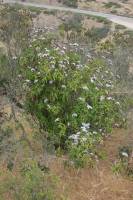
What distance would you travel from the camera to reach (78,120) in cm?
735

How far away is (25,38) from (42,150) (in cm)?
401

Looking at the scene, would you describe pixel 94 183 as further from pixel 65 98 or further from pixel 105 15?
pixel 105 15

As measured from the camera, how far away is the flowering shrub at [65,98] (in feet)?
24.2

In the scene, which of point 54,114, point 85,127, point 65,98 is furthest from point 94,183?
point 65,98

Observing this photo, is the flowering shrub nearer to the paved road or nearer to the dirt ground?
the dirt ground

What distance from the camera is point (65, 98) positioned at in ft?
24.7

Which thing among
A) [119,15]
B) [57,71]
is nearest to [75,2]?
[119,15]

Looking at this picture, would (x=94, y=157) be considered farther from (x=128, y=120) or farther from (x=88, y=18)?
(x=88, y=18)

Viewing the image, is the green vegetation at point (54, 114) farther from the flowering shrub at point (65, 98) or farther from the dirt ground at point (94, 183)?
the dirt ground at point (94, 183)

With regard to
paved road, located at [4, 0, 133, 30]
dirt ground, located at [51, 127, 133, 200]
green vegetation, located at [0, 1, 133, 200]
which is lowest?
paved road, located at [4, 0, 133, 30]

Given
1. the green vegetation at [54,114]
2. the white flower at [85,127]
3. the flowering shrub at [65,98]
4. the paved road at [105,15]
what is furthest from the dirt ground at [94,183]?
the paved road at [105,15]

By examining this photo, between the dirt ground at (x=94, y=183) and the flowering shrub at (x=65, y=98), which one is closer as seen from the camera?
the dirt ground at (x=94, y=183)

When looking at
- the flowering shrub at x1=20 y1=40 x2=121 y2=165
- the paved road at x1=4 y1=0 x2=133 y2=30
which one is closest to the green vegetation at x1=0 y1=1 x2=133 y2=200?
the flowering shrub at x1=20 y1=40 x2=121 y2=165

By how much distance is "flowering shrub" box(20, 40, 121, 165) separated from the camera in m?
7.37
